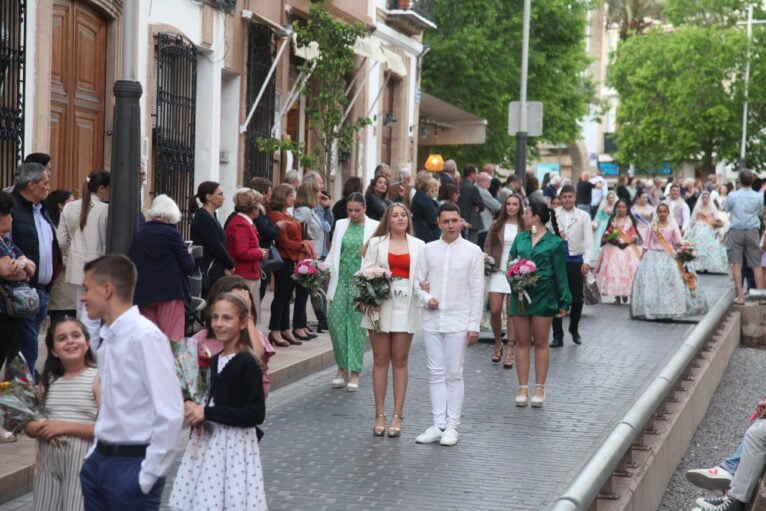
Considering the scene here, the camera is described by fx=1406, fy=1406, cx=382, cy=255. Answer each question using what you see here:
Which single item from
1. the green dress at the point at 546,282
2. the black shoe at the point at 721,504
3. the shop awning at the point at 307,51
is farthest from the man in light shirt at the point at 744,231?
the black shoe at the point at 721,504

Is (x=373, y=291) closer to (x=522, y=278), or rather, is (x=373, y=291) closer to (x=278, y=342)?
(x=522, y=278)

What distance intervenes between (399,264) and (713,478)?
9.58 ft

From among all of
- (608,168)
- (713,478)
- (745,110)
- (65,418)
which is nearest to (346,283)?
(713,478)

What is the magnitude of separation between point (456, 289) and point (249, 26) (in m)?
12.5

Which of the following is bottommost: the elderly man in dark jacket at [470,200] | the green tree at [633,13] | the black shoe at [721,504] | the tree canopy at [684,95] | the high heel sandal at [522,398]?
the black shoe at [721,504]

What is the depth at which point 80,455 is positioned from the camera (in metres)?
6.07

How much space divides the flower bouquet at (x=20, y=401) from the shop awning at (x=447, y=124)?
28138mm

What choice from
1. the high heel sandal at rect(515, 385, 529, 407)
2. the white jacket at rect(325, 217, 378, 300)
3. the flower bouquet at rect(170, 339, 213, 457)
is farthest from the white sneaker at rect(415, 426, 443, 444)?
the flower bouquet at rect(170, 339, 213, 457)

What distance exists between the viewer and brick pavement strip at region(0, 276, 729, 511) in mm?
8500

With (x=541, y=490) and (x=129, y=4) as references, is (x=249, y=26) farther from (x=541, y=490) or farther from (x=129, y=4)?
(x=541, y=490)

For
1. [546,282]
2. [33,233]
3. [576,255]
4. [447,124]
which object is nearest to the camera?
[33,233]

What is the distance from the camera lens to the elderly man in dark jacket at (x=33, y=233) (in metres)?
9.43

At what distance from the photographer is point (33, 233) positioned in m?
9.66

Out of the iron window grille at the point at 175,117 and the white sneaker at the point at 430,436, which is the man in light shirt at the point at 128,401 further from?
the iron window grille at the point at 175,117
